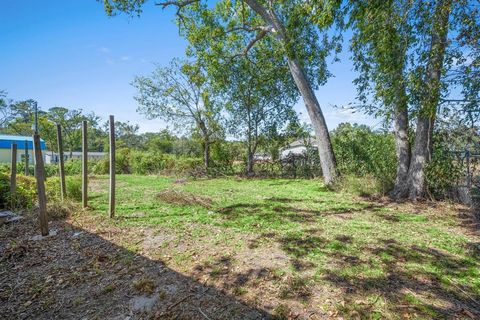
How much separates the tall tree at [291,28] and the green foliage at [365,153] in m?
0.94

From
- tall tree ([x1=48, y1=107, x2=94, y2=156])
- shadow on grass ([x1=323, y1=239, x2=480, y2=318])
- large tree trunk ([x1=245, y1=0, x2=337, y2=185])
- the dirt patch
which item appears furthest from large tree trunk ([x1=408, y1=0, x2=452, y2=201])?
tall tree ([x1=48, y1=107, x2=94, y2=156])

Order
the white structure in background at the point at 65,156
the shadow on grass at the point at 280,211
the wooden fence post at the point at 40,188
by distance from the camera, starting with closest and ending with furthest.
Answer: the wooden fence post at the point at 40,188, the shadow on grass at the point at 280,211, the white structure in background at the point at 65,156

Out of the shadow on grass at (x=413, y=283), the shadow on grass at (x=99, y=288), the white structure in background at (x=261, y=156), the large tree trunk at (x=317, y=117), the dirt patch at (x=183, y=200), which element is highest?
the large tree trunk at (x=317, y=117)

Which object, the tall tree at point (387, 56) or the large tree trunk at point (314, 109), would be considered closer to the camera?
the tall tree at point (387, 56)

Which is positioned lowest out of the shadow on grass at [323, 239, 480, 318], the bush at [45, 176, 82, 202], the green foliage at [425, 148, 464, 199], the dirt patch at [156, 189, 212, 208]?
the shadow on grass at [323, 239, 480, 318]

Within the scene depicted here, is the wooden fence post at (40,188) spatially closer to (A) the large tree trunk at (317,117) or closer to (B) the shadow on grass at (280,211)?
(B) the shadow on grass at (280,211)

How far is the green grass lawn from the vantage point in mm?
2271

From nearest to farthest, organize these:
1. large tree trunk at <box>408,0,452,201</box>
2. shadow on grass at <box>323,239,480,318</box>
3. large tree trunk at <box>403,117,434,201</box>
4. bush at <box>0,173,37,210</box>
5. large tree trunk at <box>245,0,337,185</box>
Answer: shadow on grass at <box>323,239,480,318</box> → large tree trunk at <box>408,0,452,201</box> → bush at <box>0,173,37,210</box> → large tree trunk at <box>403,117,434,201</box> → large tree trunk at <box>245,0,337,185</box>

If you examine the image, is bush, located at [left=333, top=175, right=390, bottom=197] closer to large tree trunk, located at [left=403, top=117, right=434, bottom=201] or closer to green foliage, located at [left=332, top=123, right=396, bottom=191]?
green foliage, located at [left=332, top=123, right=396, bottom=191]

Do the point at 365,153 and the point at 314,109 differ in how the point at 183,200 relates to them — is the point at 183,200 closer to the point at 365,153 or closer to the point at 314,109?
the point at 314,109

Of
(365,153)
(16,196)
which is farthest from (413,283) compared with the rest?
(16,196)

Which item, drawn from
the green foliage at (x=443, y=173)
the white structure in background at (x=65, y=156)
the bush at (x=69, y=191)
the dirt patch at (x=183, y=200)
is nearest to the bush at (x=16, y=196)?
the bush at (x=69, y=191)

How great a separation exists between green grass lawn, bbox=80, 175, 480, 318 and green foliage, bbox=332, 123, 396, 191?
1.82m

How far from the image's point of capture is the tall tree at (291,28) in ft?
18.7
